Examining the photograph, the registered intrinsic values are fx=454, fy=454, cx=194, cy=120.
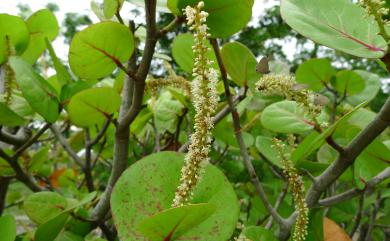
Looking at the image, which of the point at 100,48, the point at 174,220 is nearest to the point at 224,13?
the point at 100,48

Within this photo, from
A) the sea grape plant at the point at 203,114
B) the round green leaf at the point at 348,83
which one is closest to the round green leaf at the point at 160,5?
the sea grape plant at the point at 203,114

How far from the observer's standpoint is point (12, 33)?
782mm

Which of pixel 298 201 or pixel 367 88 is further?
pixel 367 88

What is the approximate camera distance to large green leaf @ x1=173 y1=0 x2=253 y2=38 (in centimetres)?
54

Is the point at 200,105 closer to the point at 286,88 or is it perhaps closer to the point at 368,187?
the point at 286,88

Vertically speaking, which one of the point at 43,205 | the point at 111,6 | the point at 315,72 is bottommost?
the point at 43,205

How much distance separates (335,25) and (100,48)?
299 mm

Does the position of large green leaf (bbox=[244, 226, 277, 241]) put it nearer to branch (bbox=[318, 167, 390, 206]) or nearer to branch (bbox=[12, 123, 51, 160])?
branch (bbox=[318, 167, 390, 206])

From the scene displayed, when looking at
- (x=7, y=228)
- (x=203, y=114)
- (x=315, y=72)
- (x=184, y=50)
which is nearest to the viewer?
(x=203, y=114)

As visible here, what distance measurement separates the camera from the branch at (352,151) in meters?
0.52

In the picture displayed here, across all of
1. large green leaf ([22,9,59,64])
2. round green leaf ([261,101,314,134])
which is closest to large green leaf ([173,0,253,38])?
round green leaf ([261,101,314,134])

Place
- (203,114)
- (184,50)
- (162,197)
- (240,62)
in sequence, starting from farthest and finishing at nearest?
(184,50), (240,62), (162,197), (203,114)

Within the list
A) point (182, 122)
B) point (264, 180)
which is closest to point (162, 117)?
point (182, 122)

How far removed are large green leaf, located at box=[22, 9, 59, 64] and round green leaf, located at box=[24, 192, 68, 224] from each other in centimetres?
32
